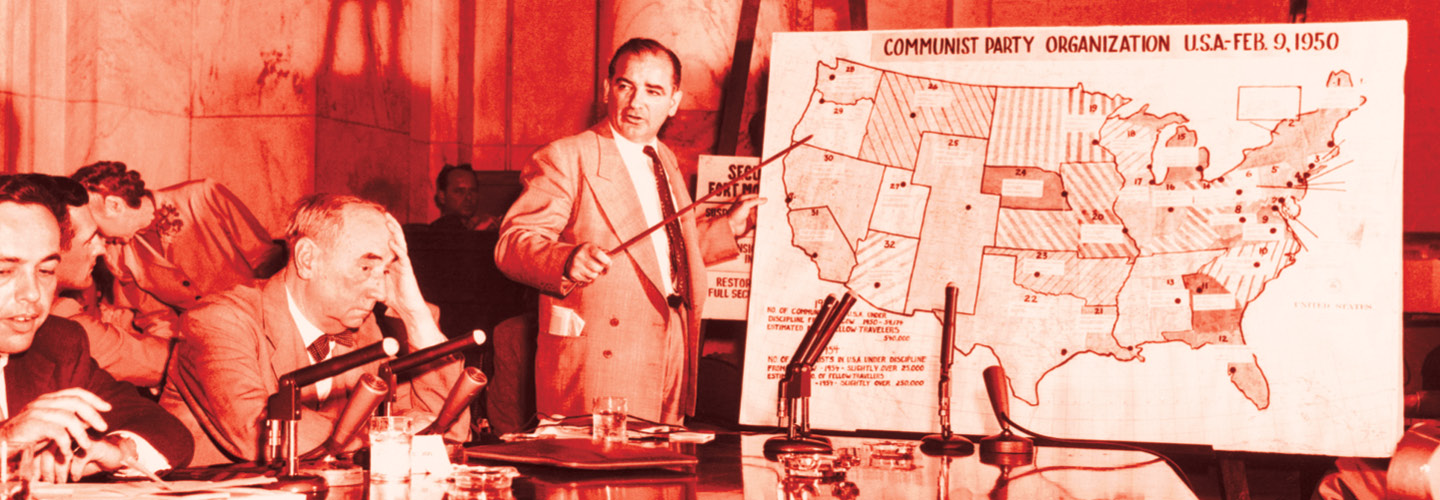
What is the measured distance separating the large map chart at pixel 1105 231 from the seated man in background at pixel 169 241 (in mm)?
2124

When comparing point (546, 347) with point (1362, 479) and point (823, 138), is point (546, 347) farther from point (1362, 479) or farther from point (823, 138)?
point (1362, 479)

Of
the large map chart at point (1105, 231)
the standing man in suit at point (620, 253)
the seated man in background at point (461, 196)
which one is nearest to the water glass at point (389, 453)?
the standing man in suit at point (620, 253)

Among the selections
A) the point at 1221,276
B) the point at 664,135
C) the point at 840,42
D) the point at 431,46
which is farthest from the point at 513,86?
the point at 1221,276

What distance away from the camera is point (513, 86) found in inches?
329

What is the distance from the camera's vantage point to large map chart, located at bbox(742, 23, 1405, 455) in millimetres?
4199

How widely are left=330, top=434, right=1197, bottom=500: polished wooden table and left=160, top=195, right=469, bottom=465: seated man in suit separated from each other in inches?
24.3

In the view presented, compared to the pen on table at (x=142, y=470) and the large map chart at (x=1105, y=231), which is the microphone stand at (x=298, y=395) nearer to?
Result: the pen on table at (x=142, y=470)

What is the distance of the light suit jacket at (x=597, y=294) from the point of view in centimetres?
430

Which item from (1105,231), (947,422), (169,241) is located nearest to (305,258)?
(947,422)

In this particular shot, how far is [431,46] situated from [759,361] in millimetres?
3900

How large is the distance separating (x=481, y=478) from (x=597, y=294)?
2.13 metres

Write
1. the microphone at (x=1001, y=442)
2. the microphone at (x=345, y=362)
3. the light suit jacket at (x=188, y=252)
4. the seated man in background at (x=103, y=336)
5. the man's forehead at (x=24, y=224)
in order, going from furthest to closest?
the light suit jacket at (x=188, y=252), the seated man in background at (x=103, y=336), the microphone at (x=1001, y=442), the man's forehead at (x=24, y=224), the microphone at (x=345, y=362)

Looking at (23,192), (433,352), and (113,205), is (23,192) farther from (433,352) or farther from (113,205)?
(113,205)

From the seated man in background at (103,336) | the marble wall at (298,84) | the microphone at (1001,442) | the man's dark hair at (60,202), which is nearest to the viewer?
the man's dark hair at (60,202)
